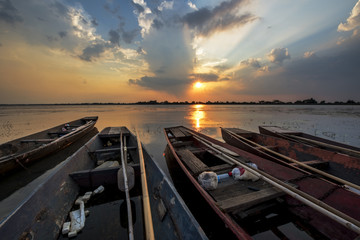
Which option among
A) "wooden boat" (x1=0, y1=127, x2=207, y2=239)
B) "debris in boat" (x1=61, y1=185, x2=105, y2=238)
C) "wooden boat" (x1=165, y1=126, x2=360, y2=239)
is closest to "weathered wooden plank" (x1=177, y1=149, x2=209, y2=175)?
"wooden boat" (x1=165, y1=126, x2=360, y2=239)

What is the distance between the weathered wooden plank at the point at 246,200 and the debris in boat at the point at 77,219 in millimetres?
3186

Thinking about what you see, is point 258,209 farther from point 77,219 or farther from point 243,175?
point 77,219

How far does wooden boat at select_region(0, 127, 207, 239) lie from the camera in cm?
243

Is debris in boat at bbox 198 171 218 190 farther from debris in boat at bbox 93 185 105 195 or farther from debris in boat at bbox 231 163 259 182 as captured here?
debris in boat at bbox 93 185 105 195

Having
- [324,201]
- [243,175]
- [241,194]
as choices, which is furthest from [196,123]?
[324,201]

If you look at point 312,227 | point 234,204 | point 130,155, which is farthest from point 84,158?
point 312,227

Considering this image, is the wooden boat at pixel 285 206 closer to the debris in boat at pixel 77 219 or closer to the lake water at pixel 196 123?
the debris in boat at pixel 77 219

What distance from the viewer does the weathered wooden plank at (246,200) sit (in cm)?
271

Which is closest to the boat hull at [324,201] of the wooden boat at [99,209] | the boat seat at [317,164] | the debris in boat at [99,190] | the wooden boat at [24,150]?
the boat seat at [317,164]

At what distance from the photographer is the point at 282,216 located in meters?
3.22

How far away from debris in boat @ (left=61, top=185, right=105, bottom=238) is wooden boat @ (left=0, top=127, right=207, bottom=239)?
71 mm

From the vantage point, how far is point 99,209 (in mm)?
3750

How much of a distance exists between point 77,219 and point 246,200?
3.96 metres

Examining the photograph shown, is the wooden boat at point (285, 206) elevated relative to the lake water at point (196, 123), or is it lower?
elevated
